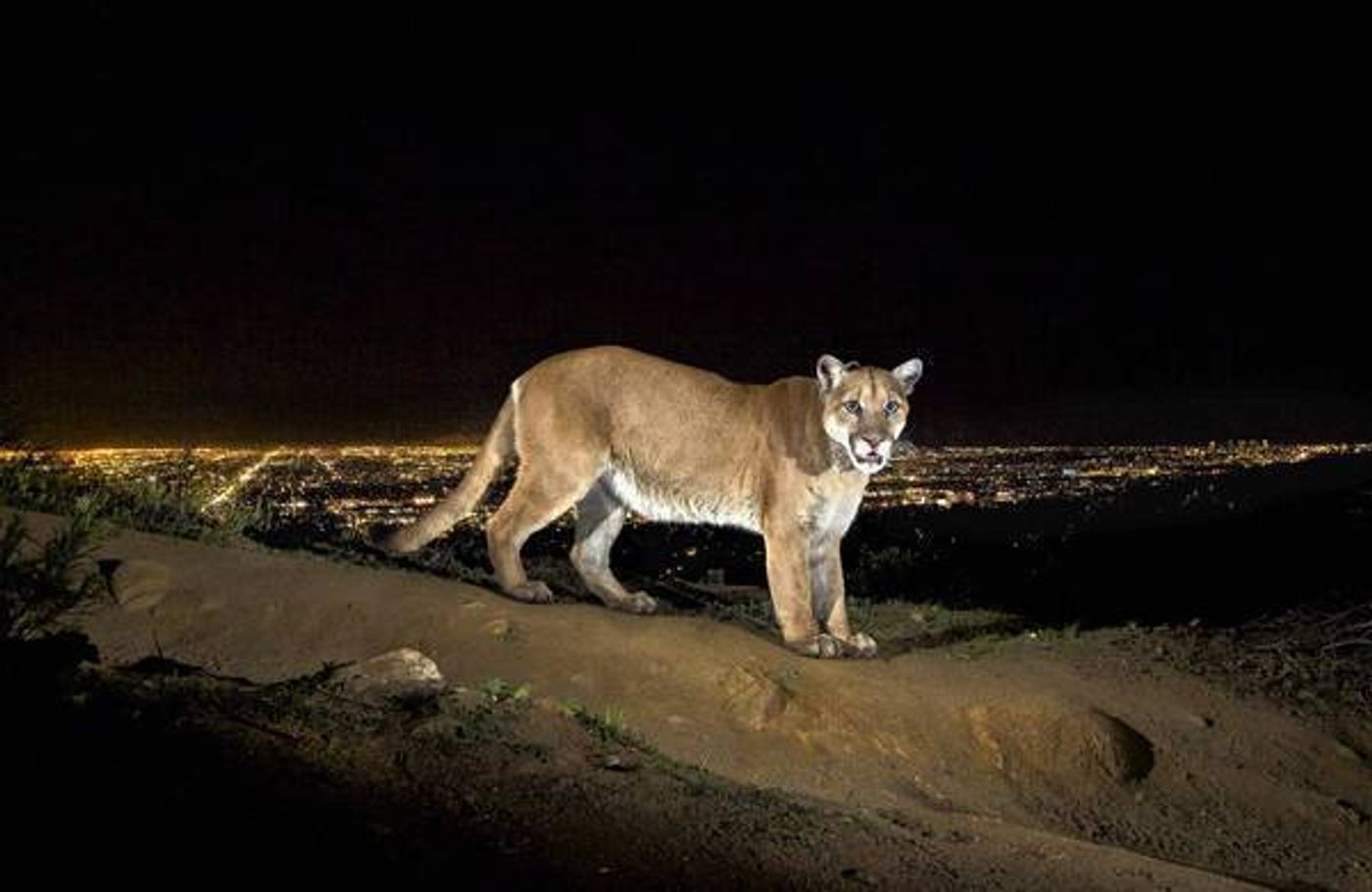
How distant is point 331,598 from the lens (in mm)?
9969

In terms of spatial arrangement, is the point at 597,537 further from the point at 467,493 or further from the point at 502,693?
the point at 502,693

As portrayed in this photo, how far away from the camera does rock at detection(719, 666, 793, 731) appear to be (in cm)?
882

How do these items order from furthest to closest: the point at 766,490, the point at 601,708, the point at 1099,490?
the point at 1099,490 → the point at 766,490 → the point at 601,708

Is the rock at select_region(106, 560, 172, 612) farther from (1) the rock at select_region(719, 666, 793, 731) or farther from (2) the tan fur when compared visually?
(1) the rock at select_region(719, 666, 793, 731)

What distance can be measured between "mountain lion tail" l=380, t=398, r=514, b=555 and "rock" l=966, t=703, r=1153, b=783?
4725 millimetres

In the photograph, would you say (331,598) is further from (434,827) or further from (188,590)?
(434,827)

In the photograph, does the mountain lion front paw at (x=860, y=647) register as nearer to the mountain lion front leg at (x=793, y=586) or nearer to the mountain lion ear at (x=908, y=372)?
the mountain lion front leg at (x=793, y=586)

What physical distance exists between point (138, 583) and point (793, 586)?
199 inches

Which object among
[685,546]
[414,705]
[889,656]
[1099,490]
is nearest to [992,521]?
[1099,490]

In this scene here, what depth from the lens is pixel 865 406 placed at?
10.4m

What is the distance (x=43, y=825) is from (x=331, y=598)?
5.71m

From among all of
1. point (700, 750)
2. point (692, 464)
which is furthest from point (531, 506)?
point (700, 750)

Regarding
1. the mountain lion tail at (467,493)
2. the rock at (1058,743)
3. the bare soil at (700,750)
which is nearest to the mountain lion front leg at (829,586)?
the bare soil at (700,750)

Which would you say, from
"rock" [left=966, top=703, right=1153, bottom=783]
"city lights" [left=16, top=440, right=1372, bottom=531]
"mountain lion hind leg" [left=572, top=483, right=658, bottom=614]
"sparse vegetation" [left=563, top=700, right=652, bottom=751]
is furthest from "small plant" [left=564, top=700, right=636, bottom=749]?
"city lights" [left=16, top=440, right=1372, bottom=531]
